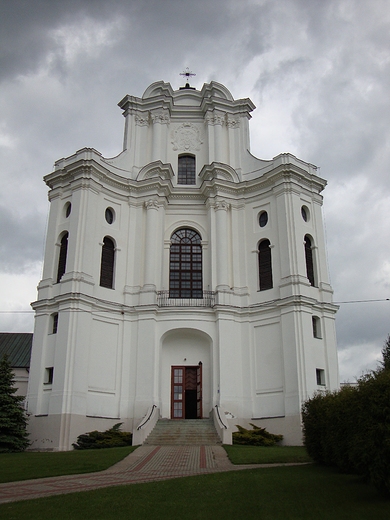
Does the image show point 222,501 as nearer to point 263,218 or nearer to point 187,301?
point 187,301

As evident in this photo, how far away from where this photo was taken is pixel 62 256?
3062cm

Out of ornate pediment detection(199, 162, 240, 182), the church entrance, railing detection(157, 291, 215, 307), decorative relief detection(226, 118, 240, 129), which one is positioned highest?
decorative relief detection(226, 118, 240, 129)

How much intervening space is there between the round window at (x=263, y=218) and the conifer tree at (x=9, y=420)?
1704cm

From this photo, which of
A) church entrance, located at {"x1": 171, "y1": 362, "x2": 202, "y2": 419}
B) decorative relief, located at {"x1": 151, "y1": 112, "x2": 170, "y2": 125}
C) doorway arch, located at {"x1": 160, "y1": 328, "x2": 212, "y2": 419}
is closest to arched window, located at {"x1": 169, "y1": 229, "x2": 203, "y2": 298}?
doorway arch, located at {"x1": 160, "y1": 328, "x2": 212, "y2": 419}

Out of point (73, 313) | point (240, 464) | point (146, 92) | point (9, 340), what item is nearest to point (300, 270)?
point (73, 313)

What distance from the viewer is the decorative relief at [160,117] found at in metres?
36.0

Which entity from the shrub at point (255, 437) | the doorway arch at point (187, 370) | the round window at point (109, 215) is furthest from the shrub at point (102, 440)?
the round window at point (109, 215)

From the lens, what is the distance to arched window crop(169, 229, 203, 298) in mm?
32125

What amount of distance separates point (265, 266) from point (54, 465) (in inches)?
713

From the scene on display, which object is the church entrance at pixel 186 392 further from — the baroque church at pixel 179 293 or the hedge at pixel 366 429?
the hedge at pixel 366 429

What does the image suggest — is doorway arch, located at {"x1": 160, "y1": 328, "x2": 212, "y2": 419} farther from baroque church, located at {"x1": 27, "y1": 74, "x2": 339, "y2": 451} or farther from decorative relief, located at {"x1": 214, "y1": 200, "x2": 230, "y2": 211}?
decorative relief, located at {"x1": 214, "y1": 200, "x2": 230, "y2": 211}

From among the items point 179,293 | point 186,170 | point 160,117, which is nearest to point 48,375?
point 179,293

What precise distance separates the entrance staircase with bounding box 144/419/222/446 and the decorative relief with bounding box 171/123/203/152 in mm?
18699

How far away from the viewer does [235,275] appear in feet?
104
